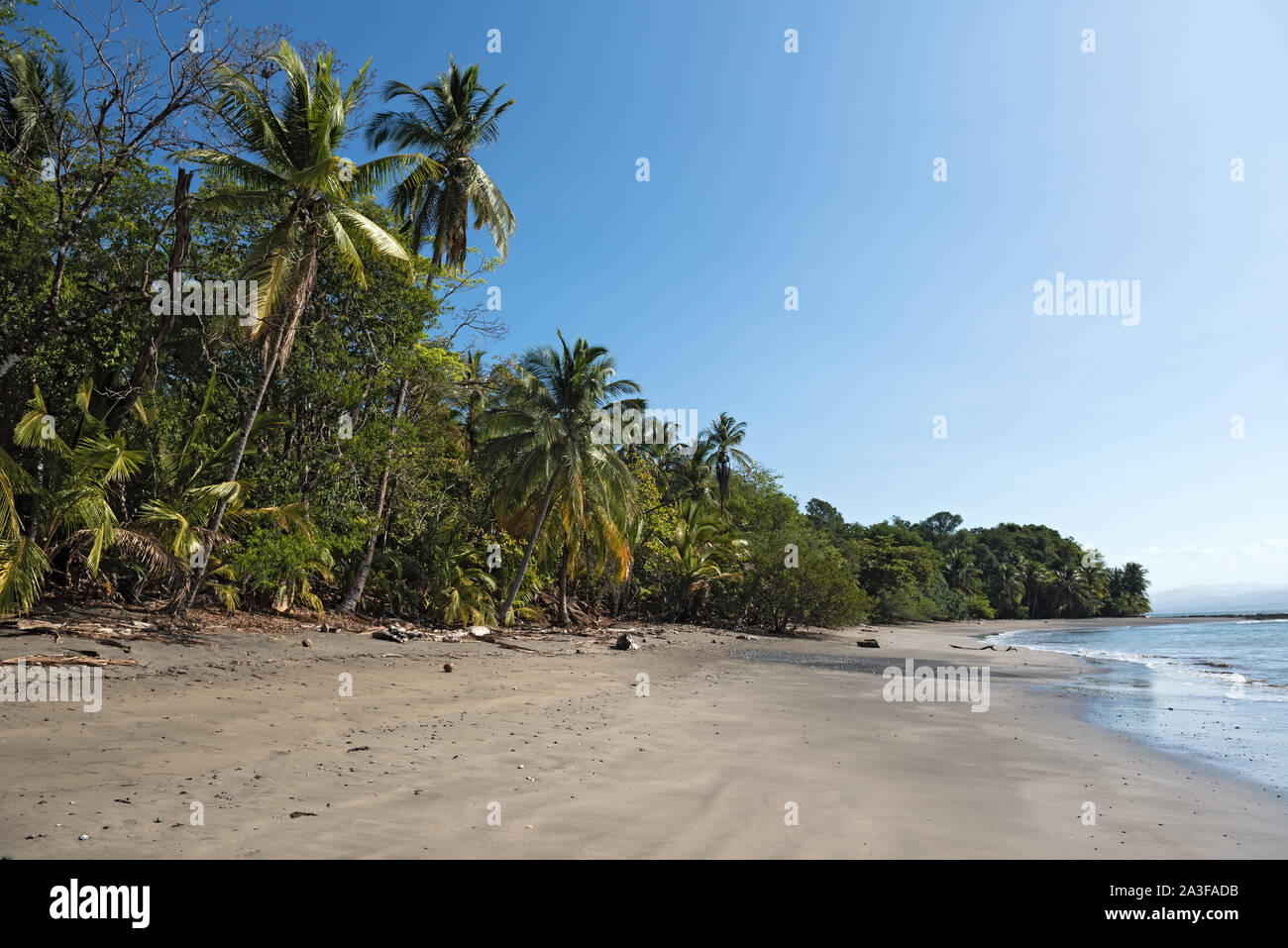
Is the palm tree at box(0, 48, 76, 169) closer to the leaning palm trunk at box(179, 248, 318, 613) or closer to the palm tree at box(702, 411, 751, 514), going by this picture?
the leaning palm trunk at box(179, 248, 318, 613)

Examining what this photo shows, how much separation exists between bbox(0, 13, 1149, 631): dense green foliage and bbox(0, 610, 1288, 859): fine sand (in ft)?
12.9

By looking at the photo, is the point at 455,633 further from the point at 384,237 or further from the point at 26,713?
the point at 26,713

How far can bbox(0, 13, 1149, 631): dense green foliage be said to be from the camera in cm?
1237

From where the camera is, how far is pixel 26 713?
6336mm

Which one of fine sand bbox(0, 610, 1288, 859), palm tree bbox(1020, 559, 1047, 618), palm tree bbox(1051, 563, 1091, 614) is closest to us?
fine sand bbox(0, 610, 1288, 859)

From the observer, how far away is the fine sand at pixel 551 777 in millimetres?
4051

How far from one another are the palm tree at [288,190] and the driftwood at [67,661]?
13.0ft

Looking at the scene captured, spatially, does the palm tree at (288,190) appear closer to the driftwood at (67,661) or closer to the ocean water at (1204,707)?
the driftwood at (67,661)

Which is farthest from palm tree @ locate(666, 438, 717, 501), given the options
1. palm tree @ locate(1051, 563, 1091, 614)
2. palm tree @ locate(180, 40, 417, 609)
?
palm tree @ locate(1051, 563, 1091, 614)

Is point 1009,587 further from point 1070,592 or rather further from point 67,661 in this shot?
point 67,661

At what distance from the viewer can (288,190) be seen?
13.8 metres

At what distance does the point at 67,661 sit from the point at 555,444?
14.0m

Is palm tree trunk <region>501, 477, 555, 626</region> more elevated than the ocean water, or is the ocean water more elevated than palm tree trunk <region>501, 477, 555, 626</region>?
palm tree trunk <region>501, 477, 555, 626</region>
